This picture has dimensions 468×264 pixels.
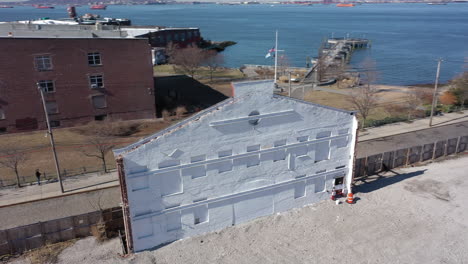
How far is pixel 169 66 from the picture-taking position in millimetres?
75688

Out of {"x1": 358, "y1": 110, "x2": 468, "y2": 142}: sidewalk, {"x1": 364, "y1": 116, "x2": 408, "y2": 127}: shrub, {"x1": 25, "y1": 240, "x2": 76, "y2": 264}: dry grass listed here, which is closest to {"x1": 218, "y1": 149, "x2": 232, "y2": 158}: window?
{"x1": 25, "y1": 240, "x2": 76, "y2": 264}: dry grass

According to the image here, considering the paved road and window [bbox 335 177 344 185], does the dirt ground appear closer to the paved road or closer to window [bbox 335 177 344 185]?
window [bbox 335 177 344 185]

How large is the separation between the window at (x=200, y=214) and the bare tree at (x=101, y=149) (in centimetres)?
1037

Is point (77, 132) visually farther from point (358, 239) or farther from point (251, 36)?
point (251, 36)

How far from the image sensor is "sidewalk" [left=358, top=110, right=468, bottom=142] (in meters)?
33.1

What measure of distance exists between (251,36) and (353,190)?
13473 centimetres

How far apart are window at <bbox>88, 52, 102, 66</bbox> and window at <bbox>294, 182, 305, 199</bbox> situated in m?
25.8

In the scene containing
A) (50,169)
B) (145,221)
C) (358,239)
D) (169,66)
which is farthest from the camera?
(169,66)

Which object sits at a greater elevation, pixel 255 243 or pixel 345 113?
pixel 345 113

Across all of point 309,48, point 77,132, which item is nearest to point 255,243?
point 77,132

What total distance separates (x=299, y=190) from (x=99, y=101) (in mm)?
25667

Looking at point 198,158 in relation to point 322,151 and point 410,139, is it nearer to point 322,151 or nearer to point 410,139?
point 322,151

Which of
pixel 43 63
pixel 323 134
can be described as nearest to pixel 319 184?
pixel 323 134

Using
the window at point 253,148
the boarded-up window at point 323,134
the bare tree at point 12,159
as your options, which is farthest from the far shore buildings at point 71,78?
the boarded-up window at point 323,134
